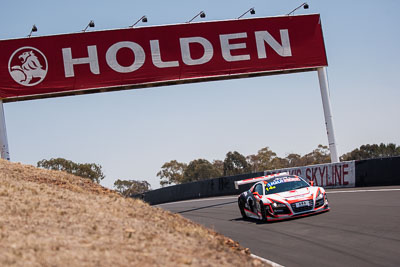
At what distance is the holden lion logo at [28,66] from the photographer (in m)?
26.5

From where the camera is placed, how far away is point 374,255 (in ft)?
27.8

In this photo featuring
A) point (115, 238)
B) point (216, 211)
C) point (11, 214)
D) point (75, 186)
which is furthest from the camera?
point (216, 211)

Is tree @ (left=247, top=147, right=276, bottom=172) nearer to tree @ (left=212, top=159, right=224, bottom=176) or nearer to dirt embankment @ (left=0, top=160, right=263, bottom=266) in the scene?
tree @ (left=212, top=159, right=224, bottom=176)

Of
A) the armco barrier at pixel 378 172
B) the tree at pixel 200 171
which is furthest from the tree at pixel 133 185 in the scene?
the armco barrier at pixel 378 172

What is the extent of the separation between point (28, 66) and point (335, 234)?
798 inches

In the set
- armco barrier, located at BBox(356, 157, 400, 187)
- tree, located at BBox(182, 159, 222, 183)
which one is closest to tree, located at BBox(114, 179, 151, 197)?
tree, located at BBox(182, 159, 222, 183)

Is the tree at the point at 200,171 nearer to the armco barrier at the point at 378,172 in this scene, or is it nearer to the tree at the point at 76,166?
the tree at the point at 76,166

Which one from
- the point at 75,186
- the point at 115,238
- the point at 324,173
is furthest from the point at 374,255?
the point at 324,173

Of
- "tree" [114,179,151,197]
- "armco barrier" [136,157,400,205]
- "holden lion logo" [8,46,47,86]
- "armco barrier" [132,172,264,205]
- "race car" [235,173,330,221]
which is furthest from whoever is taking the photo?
"tree" [114,179,151,197]

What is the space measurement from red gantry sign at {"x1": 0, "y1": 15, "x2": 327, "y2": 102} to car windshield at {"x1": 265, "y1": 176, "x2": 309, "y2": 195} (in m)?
13.2

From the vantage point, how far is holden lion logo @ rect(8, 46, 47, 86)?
26505 mm

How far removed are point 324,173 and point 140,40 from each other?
459 inches

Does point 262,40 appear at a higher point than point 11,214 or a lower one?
higher

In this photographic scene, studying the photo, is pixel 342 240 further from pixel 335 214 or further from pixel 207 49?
pixel 207 49
